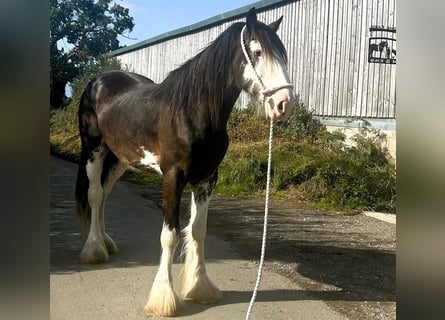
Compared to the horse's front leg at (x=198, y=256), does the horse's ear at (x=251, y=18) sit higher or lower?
higher

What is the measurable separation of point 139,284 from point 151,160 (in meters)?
0.83

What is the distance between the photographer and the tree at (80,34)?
7.06 m

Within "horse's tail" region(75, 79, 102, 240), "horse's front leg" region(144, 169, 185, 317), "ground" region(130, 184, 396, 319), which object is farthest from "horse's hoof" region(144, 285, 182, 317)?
"horse's tail" region(75, 79, 102, 240)

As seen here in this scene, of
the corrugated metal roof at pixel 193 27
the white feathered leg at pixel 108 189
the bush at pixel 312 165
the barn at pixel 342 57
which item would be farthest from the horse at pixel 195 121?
the barn at pixel 342 57

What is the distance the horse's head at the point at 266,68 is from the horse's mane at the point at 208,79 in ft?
0.41

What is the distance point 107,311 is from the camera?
2600 millimetres

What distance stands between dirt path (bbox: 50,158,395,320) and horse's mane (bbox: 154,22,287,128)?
46.9 inches

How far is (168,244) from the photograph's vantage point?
8.57 feet

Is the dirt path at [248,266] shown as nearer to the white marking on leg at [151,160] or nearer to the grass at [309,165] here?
the grass at [309,165]

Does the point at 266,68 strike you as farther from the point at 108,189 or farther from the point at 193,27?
the point at 193,27

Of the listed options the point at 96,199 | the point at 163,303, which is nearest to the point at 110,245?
the point at 96,199

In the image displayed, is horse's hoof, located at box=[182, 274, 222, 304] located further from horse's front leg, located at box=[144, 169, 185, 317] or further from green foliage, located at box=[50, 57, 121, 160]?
green foliage, located at box=[50, 57, 121, 160]
